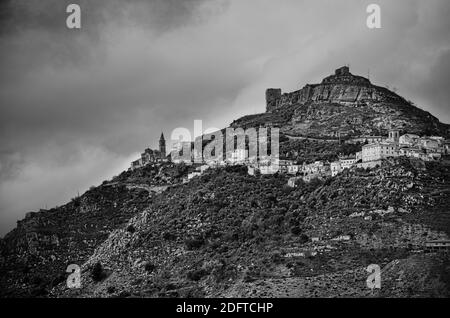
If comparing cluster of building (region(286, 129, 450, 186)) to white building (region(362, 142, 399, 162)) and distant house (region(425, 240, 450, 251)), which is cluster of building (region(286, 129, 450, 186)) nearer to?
white building (region(362, 142, 399, 162))

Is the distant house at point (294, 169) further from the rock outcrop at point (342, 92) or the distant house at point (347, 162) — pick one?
the rock outcrop at point (342, 92)

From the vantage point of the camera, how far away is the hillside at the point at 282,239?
62531mm

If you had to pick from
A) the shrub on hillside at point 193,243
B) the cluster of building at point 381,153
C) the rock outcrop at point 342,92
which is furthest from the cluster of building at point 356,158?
the rock outcrop at point 342,92

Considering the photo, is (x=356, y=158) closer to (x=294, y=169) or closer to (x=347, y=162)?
(x=347, y=162)

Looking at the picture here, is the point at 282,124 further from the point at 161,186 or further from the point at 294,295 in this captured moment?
the point at 294,295

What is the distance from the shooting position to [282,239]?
7175 cm

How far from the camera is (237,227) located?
256 feet

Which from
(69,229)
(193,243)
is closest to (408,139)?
(193,243)

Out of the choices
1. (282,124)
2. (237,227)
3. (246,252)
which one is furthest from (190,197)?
(282,124)

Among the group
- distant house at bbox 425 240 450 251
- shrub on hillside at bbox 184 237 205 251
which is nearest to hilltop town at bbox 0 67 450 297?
distant house at bbox 425 240 450 251

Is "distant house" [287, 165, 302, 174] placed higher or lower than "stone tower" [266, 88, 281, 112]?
lower

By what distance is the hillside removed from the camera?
6253 cm

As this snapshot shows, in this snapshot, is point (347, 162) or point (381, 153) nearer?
point (381, 153)
